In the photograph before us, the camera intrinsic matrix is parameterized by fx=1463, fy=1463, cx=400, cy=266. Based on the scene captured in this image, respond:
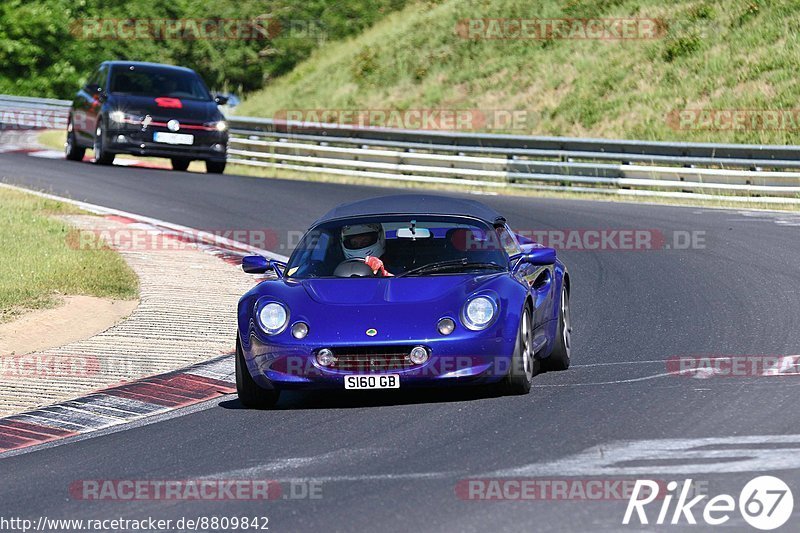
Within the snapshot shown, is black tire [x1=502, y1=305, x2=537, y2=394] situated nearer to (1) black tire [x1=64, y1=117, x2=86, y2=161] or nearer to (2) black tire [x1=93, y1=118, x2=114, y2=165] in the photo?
(2) black tire [x1=93, y1=118, x2=114, y2=165]

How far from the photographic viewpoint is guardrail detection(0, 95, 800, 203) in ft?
75.5

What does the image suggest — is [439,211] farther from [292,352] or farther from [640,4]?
[640,4]

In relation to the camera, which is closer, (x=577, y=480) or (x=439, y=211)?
(x=577, y=480)

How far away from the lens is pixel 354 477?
680 centimetres

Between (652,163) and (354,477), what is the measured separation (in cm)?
1889

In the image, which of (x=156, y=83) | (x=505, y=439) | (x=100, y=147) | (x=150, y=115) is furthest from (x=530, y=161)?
(x=505, y=439)

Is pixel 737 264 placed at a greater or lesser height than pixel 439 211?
lesser

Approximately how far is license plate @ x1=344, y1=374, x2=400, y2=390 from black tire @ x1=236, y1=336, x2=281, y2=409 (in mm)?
674

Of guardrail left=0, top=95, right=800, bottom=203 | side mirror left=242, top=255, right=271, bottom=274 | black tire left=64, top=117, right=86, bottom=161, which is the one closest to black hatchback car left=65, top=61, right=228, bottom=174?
black tire left=64, top=117, right=86, bottom=161

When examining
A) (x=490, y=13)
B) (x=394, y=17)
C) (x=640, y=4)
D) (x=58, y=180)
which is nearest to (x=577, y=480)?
(x=58, y=180)

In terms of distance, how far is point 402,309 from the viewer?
8703mm

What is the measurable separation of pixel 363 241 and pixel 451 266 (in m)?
0.75

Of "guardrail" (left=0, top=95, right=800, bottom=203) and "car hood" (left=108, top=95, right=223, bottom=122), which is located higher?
"car hood" (left=108, top=95, right=223, bottom=122)

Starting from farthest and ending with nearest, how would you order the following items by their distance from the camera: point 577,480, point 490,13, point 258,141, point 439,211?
point 490,13, point 258,141, point 439,211, point 577,480
